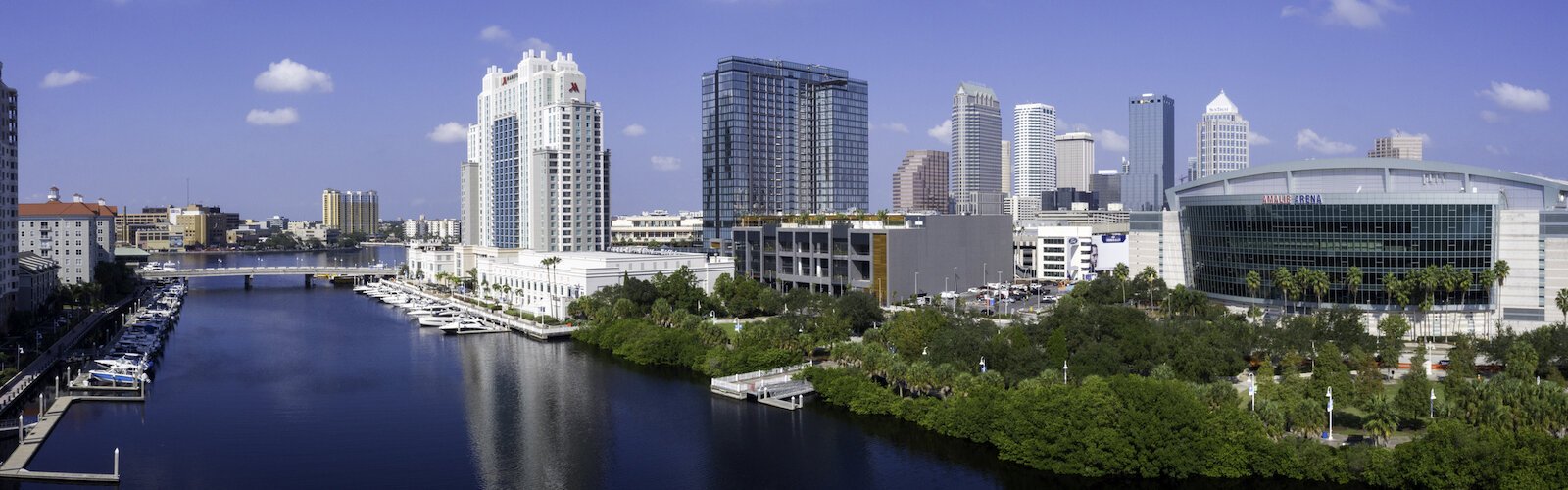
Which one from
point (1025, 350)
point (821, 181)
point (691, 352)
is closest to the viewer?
point (1025, 350)

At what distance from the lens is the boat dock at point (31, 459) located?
98.0 ft

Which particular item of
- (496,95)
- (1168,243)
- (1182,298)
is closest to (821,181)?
(496,95)

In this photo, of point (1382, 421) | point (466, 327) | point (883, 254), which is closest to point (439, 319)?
point (466, 327)

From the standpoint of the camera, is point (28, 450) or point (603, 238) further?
point (603, 238)

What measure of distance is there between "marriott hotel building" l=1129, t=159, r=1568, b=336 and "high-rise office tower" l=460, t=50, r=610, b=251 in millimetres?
53059

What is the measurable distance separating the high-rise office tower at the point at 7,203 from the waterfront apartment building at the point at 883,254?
1799 inches

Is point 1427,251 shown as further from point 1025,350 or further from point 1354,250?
point 1025,350

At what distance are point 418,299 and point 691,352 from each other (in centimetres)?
4467

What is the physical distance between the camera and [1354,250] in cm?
5256

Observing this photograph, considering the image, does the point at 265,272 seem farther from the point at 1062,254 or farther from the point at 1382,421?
the point at 1382,421

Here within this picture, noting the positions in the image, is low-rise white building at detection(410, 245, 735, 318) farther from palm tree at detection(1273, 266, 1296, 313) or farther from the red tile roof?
palm tree at detection(1273, 266, 1296, 313)

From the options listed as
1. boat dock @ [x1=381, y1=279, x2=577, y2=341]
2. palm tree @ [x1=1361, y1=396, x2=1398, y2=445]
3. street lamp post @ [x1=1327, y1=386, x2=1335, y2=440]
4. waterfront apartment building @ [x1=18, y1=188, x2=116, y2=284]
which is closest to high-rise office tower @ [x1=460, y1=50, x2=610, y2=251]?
boat dock @ [x1=381, y1=279, x2=577, y2=341]

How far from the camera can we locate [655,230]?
144 m

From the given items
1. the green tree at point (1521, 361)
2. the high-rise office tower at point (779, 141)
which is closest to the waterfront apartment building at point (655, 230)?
the high-rise office tower at point (779, 141)
